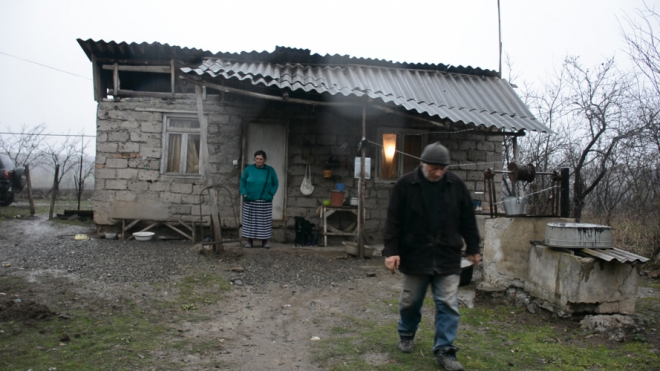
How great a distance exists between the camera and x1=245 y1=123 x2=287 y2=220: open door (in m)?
9.12

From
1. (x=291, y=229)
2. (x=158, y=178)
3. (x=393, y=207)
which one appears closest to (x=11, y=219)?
(x=158, y=178)

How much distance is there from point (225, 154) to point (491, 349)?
21.5 ft

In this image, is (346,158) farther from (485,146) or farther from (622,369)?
(622,369)

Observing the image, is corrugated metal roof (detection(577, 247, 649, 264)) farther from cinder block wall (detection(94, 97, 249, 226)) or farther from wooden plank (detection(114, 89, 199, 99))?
wooden plank (detection(114, 89, 199, 99))

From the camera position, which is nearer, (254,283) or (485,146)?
(254,283)

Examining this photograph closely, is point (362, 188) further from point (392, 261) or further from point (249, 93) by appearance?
point (392, 261)

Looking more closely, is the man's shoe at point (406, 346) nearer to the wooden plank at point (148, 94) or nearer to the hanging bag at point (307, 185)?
the hanging bag at point (307, 185)

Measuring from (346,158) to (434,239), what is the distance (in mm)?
5910

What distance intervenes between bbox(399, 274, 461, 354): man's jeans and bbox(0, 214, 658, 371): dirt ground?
1.50 ft

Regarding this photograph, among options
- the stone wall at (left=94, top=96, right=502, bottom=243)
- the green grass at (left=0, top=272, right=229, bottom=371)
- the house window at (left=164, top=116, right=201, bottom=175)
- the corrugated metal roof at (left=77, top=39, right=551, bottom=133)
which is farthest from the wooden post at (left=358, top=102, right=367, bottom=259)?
the house window at (left=164, top=116, right=201, bottom=175)

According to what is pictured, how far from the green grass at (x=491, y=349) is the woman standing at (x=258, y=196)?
3.60 meters

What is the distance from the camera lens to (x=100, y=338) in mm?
3734

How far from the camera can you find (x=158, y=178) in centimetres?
892

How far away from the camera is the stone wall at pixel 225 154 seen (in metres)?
8.84
